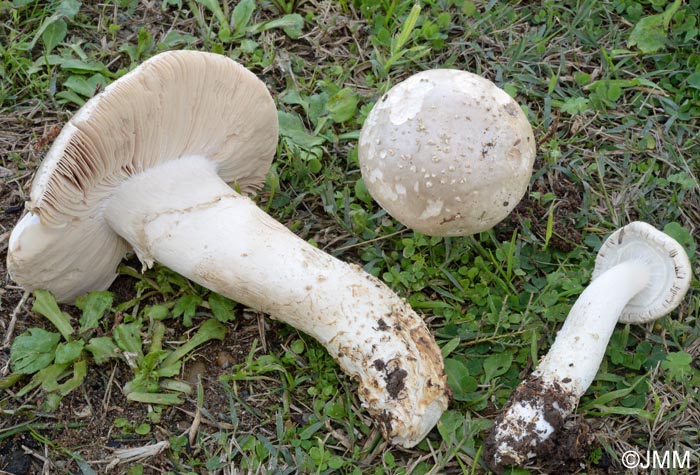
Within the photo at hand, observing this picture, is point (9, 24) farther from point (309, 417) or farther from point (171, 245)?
point (309, 417)

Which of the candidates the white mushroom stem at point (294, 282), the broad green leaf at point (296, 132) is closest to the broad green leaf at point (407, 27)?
the broad green leaf at point (296, 132)

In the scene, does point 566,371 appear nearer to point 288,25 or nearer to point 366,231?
point 366,231

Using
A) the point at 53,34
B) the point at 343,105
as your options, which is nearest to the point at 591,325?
the point at 343,105

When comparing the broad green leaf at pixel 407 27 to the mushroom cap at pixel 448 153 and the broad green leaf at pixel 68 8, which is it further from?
the broad green leaf at pixel 68 8

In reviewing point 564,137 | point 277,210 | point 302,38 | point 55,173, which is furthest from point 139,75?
point 564,137

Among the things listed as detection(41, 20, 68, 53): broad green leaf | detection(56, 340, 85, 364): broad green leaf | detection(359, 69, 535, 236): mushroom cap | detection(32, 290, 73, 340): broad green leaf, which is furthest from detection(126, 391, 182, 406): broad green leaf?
detection(41, 20, 68, 53): broad green leaf

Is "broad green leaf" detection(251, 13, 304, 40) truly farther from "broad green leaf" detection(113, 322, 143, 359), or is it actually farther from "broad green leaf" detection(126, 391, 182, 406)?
"broad green leaf" detection(126, 391, 182, 406)
